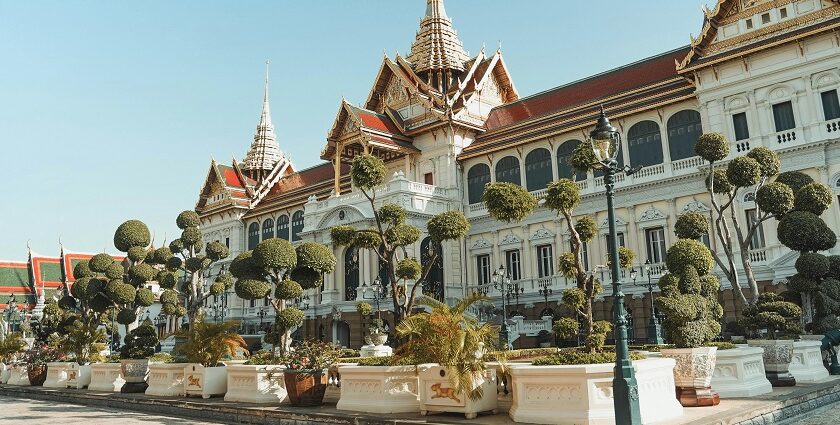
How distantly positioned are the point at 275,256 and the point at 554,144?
1825 centimetres

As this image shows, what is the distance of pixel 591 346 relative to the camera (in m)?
12.0

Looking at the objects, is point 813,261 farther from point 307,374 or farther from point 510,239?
point 510,239

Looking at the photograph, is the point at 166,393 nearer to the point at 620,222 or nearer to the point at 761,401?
the point at 761,401

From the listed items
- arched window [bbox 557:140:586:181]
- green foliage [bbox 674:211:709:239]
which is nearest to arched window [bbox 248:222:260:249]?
arched window [bbox 557:140:586:181]

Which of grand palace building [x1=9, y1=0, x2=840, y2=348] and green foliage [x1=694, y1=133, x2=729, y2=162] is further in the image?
grand palace building [x1=9, y1=0, x2=840, y2=348]

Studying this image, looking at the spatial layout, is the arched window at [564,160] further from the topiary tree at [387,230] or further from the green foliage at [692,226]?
the green foliage at [692,226]

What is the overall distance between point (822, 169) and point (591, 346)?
16.3 metres

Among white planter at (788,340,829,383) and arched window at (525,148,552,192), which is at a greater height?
arched window at (525,148,552,192)

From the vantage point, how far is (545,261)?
3159 cm

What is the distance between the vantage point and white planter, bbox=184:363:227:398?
1495 centimetres

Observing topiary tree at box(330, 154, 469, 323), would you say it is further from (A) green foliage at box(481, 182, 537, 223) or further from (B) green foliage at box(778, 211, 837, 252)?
(B) green foliage at box(778, 211, 837, 252)

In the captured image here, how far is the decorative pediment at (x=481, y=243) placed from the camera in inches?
1320

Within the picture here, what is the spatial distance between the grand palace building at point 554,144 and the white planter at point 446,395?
10.7 m

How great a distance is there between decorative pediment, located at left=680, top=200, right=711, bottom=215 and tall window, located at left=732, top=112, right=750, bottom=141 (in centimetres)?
283
